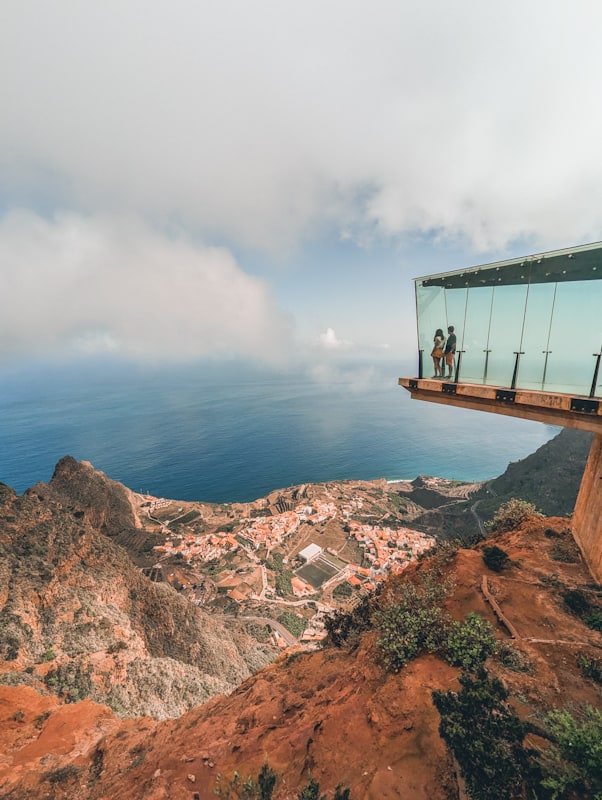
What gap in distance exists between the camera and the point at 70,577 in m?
21.7

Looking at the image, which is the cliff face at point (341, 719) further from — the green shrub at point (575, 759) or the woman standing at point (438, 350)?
the woman standing at point (438, 350)

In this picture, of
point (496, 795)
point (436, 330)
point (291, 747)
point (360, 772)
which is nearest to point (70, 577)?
point (291, 747)

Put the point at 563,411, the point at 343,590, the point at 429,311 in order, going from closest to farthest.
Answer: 1. the point at 563,411
2. the point at 429,311
3. the point at 343,590

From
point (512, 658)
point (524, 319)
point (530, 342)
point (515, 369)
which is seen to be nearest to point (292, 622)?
point (512, 658)

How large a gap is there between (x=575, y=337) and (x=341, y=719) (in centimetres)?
1056

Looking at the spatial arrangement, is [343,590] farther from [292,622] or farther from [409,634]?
[409,634]

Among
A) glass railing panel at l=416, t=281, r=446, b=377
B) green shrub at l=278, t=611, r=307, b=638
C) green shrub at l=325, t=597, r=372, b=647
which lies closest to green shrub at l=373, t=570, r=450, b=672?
green shrub at l=325, t=597, r=372, b=647

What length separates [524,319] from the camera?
8367mm

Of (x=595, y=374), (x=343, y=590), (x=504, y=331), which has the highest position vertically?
(x=504, y=331)

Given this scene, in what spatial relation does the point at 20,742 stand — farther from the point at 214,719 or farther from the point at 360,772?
the point at 360,772

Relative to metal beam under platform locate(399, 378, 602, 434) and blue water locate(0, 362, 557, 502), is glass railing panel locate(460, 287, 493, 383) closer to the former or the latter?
metal beam under platform locate(399, 378, 602, 434)

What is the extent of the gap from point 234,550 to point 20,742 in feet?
157

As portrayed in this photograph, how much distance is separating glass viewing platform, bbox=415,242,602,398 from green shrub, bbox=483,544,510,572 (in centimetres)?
562

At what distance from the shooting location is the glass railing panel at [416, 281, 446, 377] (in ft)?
32.2
